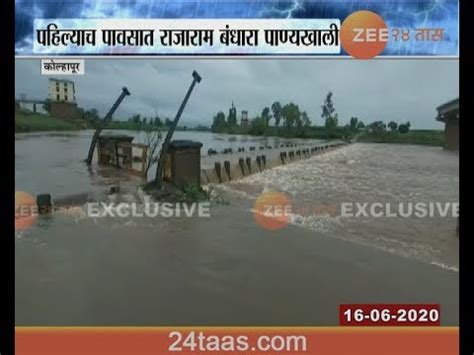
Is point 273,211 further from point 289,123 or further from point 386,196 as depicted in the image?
point 386,196

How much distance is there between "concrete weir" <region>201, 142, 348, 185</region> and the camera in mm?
2748

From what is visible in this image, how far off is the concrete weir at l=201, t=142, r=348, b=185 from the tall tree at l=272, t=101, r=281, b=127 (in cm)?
19

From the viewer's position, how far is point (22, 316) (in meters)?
2.64

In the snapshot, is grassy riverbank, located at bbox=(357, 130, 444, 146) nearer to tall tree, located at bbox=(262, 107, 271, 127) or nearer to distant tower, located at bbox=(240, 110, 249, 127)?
tall tree, located at bbox=(262, 107, 271, 127)

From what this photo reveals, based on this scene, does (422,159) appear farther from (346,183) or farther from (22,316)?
(22,316)

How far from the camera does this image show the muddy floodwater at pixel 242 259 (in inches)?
104

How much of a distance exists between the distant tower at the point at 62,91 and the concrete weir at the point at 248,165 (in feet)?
2.58

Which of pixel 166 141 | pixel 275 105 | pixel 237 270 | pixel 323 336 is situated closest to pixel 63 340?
pixel 237 270

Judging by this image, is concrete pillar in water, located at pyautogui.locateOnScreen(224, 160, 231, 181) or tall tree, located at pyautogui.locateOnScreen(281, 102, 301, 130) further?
concrete pillar in water, located at pyautogui.locateOnScreen(224, 160, 231, 181)

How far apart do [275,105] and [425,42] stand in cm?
81

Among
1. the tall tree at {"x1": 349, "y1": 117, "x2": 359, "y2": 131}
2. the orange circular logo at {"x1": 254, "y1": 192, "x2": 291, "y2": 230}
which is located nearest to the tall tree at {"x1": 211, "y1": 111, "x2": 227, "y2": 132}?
the orange circular logo at {"x1": 254, "y1": 192, "x2": 291, "y2": 230}

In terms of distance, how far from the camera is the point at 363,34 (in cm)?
255

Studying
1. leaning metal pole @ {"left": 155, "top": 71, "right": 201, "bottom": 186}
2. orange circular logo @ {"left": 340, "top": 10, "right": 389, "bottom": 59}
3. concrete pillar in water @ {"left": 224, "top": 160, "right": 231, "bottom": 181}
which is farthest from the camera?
concrete pillar in water @ {"left": 224, "top": 160, "right": 231, "bottom": 181}

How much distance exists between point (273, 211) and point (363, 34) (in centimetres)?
101
